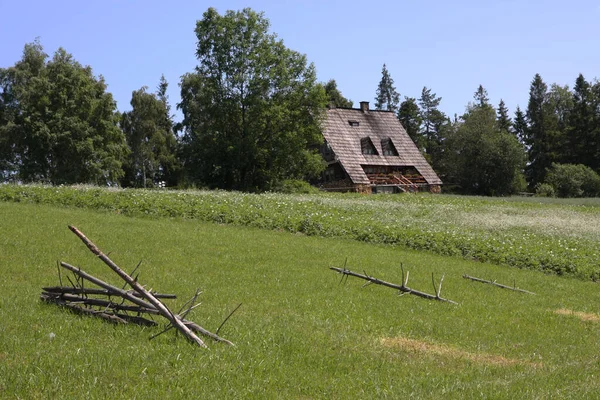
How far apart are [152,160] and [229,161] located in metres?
17.6

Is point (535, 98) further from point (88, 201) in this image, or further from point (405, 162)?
point (88, 201)

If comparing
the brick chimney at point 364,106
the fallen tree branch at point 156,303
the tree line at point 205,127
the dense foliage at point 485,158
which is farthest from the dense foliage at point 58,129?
the fallen tree branch at point 156,303

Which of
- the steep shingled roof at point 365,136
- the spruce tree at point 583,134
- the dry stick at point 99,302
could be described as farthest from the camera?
the spruce tree at point 583,134

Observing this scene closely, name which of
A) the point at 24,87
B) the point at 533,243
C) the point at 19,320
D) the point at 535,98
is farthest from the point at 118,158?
the point at 535,98

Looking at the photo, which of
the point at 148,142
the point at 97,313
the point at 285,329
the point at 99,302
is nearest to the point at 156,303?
the point at 99,302

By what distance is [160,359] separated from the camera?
8016mm

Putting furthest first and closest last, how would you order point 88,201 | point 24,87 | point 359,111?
point 359,111, point 24,87, point 88,201

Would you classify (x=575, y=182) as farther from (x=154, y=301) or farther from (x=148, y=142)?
(x=154, y=301)

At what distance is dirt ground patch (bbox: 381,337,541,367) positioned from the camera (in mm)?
10117

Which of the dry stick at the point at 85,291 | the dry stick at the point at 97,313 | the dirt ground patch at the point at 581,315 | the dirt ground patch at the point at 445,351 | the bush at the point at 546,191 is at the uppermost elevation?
the bush at the point at 546,191

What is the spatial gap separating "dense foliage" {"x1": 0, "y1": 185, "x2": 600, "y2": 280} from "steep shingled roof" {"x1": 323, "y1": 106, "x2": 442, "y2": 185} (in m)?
28.2

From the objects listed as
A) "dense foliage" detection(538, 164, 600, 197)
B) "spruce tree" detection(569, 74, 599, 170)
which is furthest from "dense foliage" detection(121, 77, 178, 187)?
"spruce tree" detection(569, 74, 599, 170)

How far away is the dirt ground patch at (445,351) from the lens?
1012cm

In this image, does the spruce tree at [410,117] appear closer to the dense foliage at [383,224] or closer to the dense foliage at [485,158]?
the dense foliage at [485,158]
